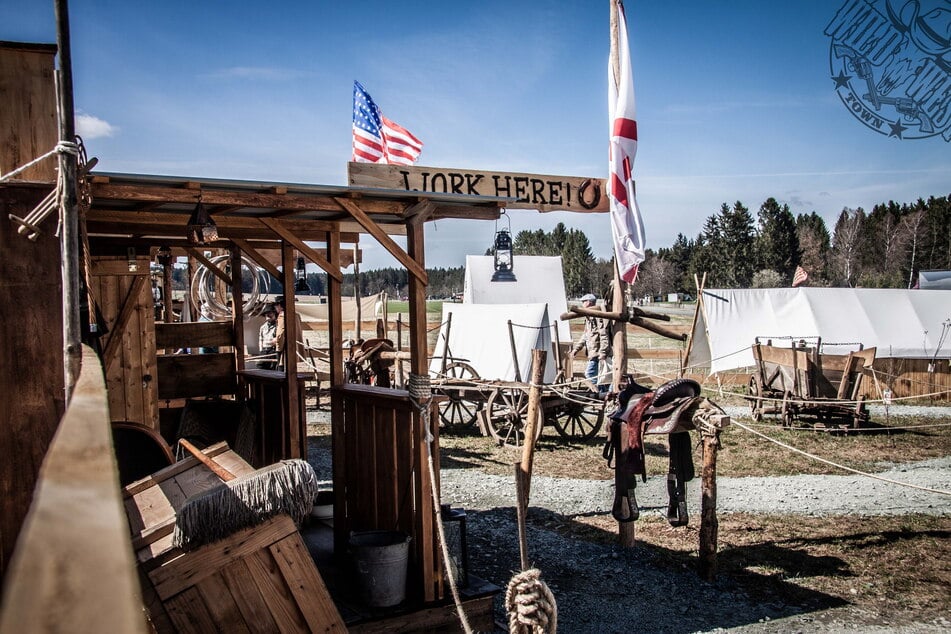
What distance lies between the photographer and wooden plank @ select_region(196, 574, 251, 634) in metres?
3.43

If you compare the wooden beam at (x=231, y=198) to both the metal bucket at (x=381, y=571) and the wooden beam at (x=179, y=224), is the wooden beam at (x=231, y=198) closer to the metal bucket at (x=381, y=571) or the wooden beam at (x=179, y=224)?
the wooden beam at (x=179, y=224)

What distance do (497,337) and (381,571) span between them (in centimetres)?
1059

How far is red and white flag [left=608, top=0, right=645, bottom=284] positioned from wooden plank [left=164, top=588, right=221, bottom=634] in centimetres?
492

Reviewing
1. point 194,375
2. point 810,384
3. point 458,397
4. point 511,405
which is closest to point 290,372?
point 194,375

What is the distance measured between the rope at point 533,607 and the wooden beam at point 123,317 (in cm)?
507

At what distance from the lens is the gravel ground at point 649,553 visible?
5.42m

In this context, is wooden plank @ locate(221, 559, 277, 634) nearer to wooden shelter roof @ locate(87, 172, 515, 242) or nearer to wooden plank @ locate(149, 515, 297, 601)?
wooden plank @ locate(149, 515, 297, 601)

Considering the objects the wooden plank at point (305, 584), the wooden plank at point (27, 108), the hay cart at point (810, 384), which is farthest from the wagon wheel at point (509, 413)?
the wooden plank at point (27, 108)

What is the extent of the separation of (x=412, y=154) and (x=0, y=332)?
8.15m

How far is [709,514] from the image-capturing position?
6.30m

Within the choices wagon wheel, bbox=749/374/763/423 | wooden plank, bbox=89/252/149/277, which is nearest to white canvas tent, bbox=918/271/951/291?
wagon wheel, bbox=749/374/763/423

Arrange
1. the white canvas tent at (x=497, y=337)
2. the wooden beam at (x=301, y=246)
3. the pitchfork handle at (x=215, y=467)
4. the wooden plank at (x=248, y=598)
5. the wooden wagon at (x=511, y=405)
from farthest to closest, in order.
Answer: the white canvas tent at (x=497, y=337)
the wooden wagon at (x=511, y=405)
the wooden beam at (x=301, y=246)
the pitchfork handle at (x=215, y=467)
the wooden plank at (x=248, y=598)

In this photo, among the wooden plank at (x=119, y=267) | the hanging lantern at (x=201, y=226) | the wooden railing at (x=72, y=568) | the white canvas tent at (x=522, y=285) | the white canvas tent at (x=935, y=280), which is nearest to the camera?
the wooden railing at (x=72, y=568)

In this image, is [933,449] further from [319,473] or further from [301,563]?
[301,563]
